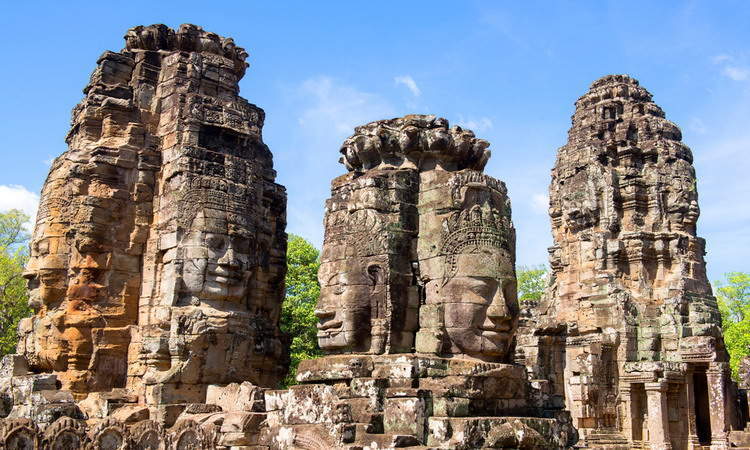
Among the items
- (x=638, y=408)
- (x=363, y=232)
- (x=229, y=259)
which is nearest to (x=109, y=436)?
(x=229, y=259)

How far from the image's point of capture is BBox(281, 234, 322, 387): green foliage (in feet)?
85.7

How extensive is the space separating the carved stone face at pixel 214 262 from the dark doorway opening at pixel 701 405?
13.7 metres

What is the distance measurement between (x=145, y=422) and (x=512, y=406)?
582cm

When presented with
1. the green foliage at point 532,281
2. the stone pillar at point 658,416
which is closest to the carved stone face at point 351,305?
the stone pillar at point 658,416

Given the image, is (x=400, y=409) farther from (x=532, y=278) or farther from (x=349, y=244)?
(x=532, y=278)

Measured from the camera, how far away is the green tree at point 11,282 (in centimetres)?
2703

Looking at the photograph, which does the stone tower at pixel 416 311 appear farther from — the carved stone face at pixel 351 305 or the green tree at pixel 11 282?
the green tree at pixel 11 282

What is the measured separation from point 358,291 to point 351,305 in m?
0.18

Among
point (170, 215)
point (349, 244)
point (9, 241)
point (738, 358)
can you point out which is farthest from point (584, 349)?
point (9, 241)

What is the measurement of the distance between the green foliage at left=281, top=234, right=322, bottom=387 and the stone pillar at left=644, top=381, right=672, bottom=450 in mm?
10742

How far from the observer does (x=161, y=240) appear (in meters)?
14.1

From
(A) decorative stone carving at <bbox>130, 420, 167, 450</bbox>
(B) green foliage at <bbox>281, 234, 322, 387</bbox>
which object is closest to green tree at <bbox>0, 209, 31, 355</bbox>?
(B) green foliage at <bbox>281, 234, 322, 387</bbox>

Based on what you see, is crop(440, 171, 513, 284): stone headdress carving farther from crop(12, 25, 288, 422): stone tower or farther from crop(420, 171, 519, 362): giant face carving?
crop(12, 25, 288, 422): stone tower

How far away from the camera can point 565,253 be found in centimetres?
2202
